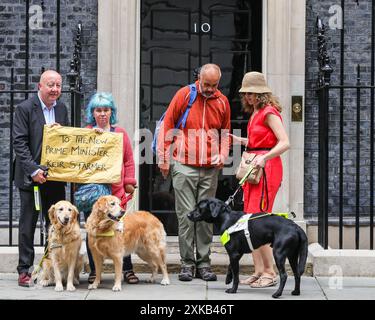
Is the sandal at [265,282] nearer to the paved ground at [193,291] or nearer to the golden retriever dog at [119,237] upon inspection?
the paved ground at [193,291]

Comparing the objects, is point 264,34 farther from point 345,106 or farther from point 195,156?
point 195,156

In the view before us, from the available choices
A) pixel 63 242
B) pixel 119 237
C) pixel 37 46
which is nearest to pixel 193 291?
pixel 119 237

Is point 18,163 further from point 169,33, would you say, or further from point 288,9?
point 288,9

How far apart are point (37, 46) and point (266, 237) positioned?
3.75 meters

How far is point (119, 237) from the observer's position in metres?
7.69

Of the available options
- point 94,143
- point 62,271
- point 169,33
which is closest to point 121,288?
point 62,271

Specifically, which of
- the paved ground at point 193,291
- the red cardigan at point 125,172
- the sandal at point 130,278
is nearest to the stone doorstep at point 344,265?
the paved ground at point 193,291

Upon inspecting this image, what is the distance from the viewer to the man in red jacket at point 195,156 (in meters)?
8.19

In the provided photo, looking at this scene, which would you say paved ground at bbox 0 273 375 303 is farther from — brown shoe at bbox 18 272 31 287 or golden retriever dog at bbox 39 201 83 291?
golden retriever dog at bbox 39 201 83 291

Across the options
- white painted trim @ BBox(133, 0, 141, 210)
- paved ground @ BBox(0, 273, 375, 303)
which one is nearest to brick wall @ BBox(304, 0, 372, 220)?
paved ground @ BBox(0, 273, 375, 303)

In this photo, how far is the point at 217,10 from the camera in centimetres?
995

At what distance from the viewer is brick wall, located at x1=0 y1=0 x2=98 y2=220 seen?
9656 mm

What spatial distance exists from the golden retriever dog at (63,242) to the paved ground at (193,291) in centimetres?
15

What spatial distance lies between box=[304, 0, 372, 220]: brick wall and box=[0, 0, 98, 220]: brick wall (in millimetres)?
2380
